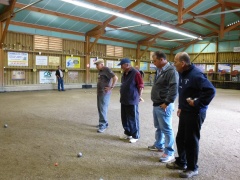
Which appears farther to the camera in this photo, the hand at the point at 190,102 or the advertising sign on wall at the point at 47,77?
the advertising sign on wall at the point at 47,77

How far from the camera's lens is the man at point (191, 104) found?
2525 mm

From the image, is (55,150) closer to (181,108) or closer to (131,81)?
(131,81)

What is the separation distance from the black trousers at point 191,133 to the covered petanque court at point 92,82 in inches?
8.9

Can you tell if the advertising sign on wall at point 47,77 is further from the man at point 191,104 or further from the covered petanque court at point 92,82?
the man at point 191,104

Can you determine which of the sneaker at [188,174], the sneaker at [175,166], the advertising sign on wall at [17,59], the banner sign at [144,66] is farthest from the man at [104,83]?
the banner sign at [144,66]

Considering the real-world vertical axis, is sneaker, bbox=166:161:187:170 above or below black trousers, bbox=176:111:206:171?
below

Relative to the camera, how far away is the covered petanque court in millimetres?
3141

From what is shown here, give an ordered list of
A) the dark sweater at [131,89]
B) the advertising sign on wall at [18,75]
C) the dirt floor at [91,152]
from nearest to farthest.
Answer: the dirt floor at [91,152] → the dark sweater at [131,89] → the advertising sign on wall at [18,75]

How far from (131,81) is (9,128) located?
2.98 meters

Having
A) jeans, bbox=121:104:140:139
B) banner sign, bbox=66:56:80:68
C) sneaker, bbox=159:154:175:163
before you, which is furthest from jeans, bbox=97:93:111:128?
banner sign, bbox=66:56:80:68

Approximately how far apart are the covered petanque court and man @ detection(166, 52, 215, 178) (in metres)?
0.09

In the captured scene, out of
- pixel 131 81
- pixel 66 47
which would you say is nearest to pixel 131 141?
pixel 131 81

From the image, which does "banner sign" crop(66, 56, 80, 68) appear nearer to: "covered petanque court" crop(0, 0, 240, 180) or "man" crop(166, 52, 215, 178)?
"covered petanque court" crop(0, 0, 240, 180)

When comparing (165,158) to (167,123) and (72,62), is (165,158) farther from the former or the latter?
(72,62)
